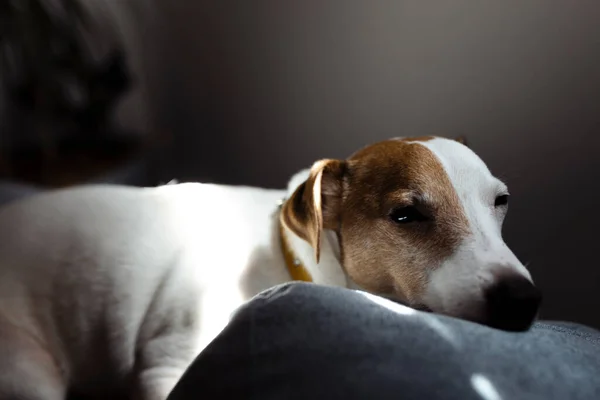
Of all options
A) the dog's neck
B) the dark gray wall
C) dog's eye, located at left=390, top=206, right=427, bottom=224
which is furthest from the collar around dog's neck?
the dark gray wall

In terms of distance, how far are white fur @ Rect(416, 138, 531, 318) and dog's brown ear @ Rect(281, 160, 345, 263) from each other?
0.19m

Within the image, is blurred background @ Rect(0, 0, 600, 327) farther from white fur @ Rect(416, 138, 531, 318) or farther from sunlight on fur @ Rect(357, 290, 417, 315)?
sunlight on fur @ Rect(357, 290, 417, 315)

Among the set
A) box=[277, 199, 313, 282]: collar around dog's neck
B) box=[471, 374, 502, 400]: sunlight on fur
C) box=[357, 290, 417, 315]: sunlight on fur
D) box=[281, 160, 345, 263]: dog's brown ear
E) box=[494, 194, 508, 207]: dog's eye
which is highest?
box=[494, 194, 508, 207]: dog's eye

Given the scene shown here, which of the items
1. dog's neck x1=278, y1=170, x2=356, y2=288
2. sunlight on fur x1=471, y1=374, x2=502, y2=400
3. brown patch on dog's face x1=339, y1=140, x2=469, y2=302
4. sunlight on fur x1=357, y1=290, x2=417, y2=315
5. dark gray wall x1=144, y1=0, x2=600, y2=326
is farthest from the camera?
dark gray wall x1=144, y1=0, x2=600, y2=326

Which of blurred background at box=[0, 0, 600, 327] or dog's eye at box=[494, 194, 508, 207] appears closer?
dog's eye at box=[494, 194, 508, 207]

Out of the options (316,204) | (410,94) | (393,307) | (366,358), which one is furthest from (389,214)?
(410,94)

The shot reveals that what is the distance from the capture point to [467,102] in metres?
1.33

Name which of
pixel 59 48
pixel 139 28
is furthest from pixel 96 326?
pixel 139 28

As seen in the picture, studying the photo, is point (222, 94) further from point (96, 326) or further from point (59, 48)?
point (96, 326)

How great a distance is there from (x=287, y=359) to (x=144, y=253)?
0.47 metres

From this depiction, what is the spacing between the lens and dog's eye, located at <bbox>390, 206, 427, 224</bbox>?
987 mm

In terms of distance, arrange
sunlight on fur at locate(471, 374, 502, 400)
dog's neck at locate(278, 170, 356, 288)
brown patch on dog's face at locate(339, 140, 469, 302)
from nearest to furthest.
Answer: sunlight on fur at locate(471, 374, 502, 400)
brown patch on dog's face at locate(339, 140, 469, 302)
dog's neck at locate(278, 170, 356, 288)

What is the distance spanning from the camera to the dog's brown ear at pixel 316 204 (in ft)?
3.33

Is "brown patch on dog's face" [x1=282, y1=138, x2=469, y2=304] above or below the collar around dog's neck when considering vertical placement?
above
